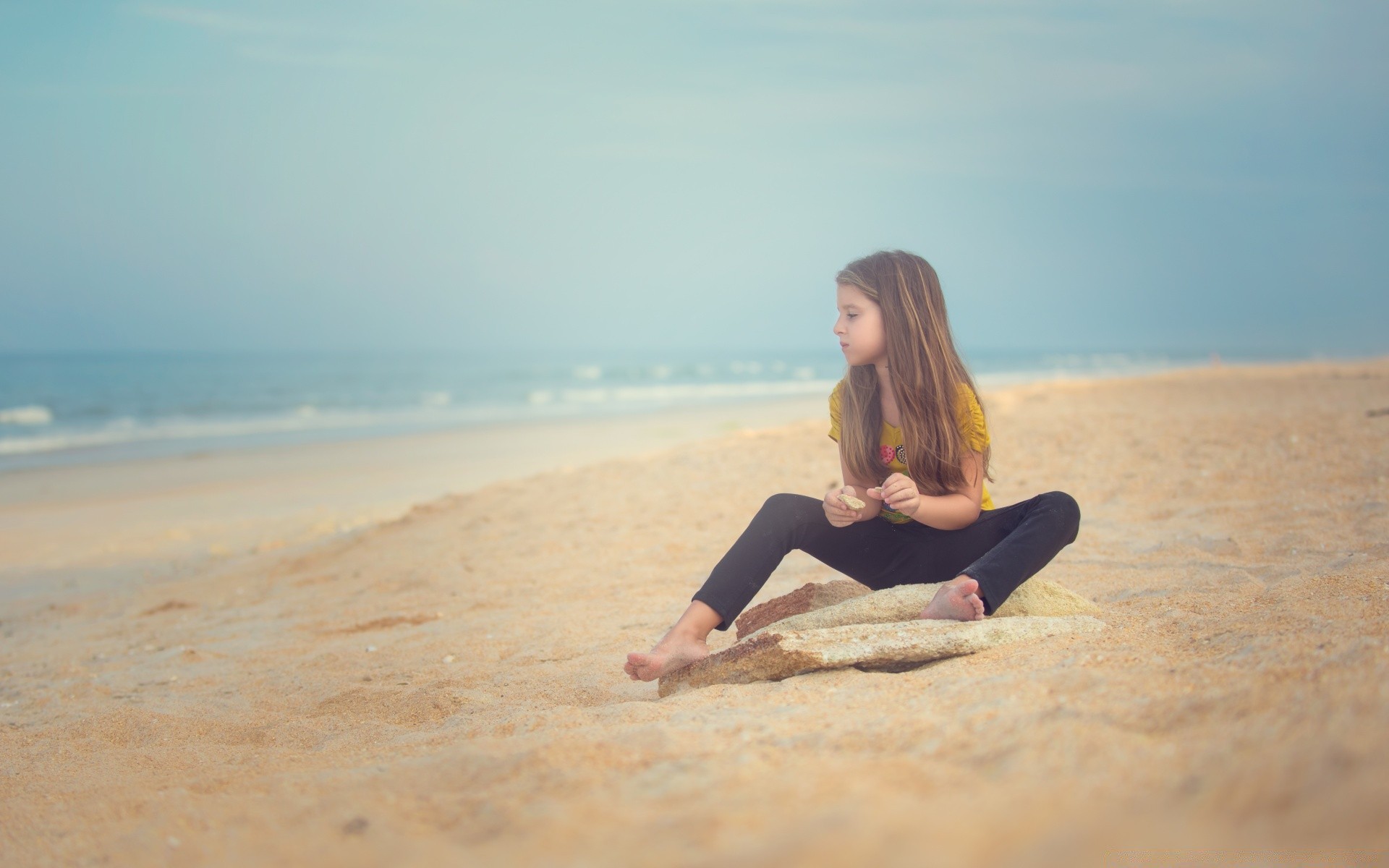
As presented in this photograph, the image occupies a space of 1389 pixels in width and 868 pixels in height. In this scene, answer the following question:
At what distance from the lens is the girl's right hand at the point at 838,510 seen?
2.86 metres

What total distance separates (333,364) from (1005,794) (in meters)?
60.5

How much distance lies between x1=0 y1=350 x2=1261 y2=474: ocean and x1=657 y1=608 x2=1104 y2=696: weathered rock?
270cm

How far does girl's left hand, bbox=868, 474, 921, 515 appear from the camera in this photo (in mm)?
2766

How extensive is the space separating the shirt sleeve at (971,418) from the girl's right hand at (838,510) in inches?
20.1

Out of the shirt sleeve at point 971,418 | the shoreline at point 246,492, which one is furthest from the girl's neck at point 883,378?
the shoreline at point 246,492

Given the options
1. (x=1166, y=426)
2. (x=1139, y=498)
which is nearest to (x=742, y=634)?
(x=1139, y=498)

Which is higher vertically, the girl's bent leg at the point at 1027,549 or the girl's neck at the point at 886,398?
the girl's neck at the point at 886,398

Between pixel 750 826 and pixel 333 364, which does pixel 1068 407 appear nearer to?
pixel 750 826

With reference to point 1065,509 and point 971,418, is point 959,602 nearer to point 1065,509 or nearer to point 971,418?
point 1065,509

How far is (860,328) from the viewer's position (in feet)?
10.3

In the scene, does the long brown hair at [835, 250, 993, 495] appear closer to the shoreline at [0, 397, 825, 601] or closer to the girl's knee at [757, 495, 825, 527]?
the girl's knee at [757, 495, 825, 527]

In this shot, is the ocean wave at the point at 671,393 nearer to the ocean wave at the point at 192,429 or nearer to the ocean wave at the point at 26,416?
the ocean wave at the point at 192,429

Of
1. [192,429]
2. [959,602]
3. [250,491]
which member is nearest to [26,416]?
[192,429]

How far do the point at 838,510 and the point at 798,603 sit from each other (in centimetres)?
68
